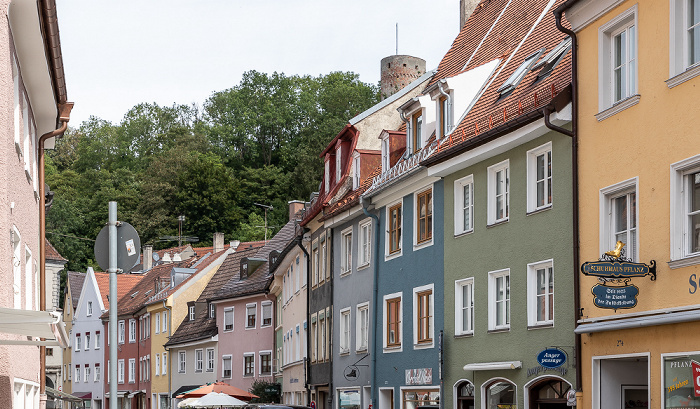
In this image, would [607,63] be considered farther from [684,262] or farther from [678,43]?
[684,262]

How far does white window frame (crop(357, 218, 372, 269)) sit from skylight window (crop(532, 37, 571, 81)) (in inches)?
384

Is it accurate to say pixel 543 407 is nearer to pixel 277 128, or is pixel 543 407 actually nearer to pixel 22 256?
pixel 22 256

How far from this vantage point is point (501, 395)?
2152 cm

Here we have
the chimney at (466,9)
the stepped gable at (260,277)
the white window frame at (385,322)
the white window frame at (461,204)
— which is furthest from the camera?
the stepped gable at (260,277)

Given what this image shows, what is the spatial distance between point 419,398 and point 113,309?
16.0 m

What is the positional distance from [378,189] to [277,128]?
64656 mm

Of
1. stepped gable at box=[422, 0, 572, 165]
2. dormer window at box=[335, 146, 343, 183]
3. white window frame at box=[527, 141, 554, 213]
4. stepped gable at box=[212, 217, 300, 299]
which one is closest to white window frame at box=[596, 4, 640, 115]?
stepped gable at box=[422, 0, 572, 165]

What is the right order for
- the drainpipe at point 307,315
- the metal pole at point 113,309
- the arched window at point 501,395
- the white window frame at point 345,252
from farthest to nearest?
the drainpipe at point 307,315 < the white window frame at point 345,252 < the arched window at point 501,395 < the metal pole at point 113,309

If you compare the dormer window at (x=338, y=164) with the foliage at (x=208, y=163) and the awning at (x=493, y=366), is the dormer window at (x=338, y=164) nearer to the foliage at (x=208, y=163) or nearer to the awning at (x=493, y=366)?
the awning at (x=493, y=366)

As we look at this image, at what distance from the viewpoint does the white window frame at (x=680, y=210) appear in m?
14.8

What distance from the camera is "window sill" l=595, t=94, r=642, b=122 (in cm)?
1644

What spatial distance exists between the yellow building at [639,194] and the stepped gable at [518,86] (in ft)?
4.79

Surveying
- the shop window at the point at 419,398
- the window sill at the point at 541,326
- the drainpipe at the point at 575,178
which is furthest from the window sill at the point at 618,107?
the shop window at the point at 419,398

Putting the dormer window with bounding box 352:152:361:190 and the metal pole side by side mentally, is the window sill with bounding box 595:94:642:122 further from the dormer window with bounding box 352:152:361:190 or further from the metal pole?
the dormer window with bounding box 352:152:361:190
